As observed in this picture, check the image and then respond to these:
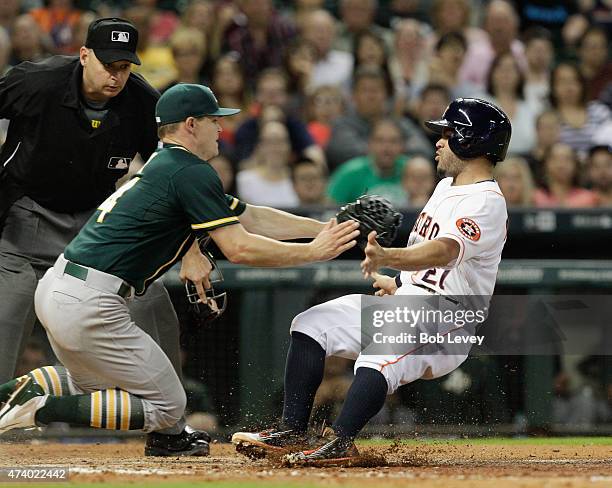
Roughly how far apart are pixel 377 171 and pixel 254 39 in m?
2.39

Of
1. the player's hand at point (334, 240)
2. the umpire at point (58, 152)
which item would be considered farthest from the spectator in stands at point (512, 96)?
the player's hand at point (334, 240)

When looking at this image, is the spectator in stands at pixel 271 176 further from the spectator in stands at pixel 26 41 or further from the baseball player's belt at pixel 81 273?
the baseball player's belt at pixel 81 273

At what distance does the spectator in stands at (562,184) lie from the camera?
904cm

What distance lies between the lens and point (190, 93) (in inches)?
193

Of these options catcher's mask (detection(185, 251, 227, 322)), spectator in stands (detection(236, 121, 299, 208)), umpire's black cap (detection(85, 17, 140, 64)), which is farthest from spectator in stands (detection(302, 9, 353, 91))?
catcher's mask (detection(185, 251, 227, 322))

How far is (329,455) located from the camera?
493 centimetres

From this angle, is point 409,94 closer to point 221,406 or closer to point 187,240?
point 221,406

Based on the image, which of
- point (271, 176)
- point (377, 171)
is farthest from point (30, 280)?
point (377, 171)

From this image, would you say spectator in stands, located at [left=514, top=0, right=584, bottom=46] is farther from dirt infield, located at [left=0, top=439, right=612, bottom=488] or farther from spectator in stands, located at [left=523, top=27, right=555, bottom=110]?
dirt infield, located at [left=0, top=439, right=612, bottom=488]

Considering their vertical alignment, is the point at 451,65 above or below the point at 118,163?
above

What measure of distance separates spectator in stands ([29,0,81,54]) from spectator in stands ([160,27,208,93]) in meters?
1.02

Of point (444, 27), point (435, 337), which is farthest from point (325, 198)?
point (435, 337)

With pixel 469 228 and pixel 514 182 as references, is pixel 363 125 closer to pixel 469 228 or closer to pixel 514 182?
pixel 514 182

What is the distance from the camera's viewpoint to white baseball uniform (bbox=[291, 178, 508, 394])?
5.01m
